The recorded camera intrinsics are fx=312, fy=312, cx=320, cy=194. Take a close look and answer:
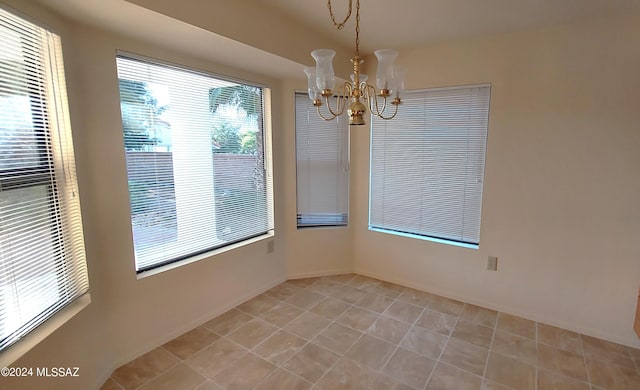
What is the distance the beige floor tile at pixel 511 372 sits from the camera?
1.99 meters

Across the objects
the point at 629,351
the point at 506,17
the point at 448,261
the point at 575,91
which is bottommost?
the point at 629,351

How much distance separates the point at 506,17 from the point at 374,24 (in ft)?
3.12

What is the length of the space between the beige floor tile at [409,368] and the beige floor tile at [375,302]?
62 cm

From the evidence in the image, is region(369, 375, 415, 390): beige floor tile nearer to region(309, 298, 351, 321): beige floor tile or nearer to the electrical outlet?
region(309, 298, 351, 321): beige floor tile

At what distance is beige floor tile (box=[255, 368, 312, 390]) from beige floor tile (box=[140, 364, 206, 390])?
41cm

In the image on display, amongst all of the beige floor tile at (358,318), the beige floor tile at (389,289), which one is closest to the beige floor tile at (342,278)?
the beige floor tile at (389,289)

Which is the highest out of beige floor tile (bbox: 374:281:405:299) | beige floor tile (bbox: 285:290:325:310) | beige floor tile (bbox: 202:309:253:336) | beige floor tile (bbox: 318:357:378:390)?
beige floor tile (bbox: 285:290:325:310)

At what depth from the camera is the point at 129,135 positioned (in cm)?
212

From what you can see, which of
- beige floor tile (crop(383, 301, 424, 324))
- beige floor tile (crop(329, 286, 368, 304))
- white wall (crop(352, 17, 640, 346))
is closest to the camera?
white wall (crop(352, 17, 640, 346))

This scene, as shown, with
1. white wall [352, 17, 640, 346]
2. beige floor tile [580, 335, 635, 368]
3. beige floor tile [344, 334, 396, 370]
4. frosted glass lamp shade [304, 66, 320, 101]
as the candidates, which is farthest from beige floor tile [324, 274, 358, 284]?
frosted glass lamp shade [304, 66, 320, 101]

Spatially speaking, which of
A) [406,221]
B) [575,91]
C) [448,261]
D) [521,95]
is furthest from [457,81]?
[448,261]

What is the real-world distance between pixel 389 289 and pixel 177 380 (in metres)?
2.12

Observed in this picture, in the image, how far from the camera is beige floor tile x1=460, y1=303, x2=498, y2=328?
270cm

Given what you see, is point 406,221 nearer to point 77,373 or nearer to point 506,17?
point 506,17
